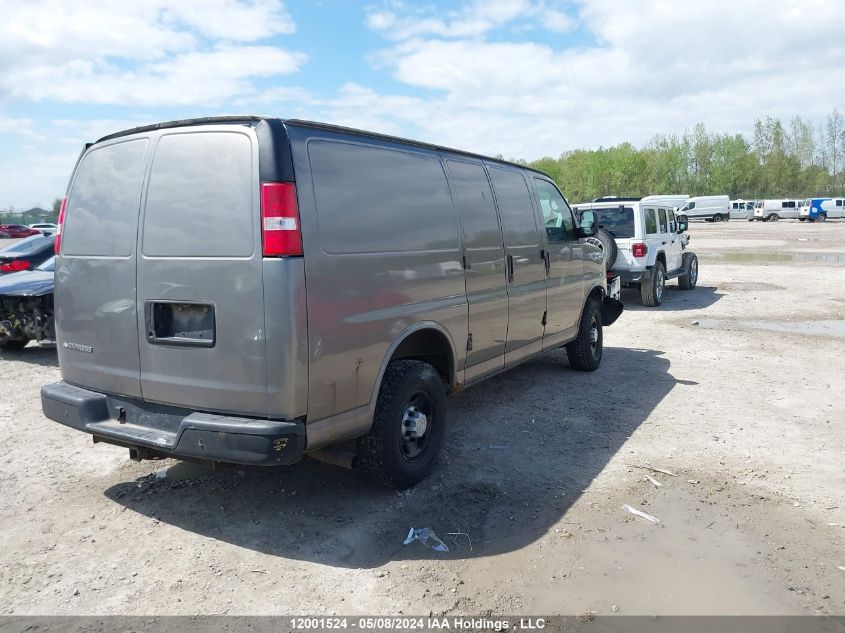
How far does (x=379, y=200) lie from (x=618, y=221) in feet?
32.2

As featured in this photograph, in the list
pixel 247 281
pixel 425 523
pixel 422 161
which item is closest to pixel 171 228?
pixel 247 281

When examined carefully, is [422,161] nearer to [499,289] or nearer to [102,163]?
[499,289]

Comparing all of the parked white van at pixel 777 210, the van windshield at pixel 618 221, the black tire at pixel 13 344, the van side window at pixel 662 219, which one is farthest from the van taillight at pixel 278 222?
the parked white van at pixel 777 210

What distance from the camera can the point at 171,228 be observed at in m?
3.81

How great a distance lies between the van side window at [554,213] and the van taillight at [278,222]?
11.6 ft

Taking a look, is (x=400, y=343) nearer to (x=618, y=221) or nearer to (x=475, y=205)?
(x=475, y=205)

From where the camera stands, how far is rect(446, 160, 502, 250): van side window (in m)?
5.17

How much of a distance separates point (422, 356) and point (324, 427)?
1.40m

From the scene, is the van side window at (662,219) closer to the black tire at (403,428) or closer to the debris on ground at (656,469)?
the debris on ground at (656,469)

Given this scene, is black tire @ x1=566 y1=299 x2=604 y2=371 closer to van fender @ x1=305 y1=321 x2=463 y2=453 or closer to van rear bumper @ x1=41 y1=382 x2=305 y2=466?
van fender @ x1=305 y1=321 x2=463 y2=453

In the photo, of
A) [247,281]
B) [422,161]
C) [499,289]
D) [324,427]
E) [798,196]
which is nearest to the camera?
[247,281]

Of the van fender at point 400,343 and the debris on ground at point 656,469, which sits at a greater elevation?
the van fender at point 400,343

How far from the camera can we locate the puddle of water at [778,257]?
2141 cm

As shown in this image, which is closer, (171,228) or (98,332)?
(171,228)
